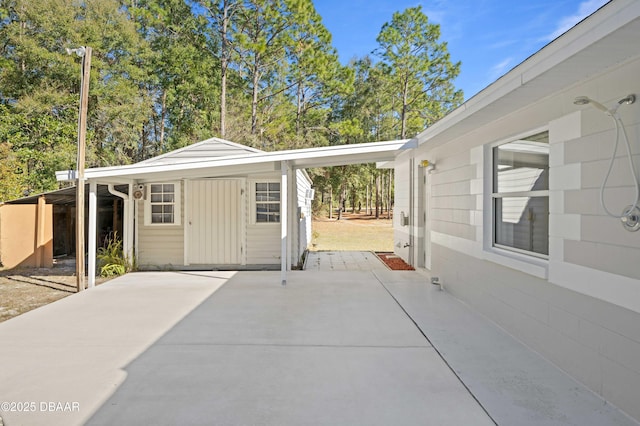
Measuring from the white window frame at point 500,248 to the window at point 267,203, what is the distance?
15.2ft

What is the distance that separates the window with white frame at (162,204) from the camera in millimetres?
8320

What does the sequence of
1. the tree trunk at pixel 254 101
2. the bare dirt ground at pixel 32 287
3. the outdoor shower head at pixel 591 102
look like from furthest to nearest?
the tree trunk at pixel 254 101
the bare dirt ground at pixel 32 287
the outdoor shower head at pixel 591 102

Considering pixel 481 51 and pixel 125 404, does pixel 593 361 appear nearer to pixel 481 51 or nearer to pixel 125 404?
pixel 125 404

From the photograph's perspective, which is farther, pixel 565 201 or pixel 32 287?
pixel 32 287

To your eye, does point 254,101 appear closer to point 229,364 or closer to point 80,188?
point 80,188

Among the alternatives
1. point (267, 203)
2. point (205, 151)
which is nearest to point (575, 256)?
point (267, 203)

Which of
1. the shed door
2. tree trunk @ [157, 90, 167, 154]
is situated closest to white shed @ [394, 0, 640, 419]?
the shed door

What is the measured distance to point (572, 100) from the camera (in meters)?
3.09

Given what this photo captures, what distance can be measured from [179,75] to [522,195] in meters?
18.3

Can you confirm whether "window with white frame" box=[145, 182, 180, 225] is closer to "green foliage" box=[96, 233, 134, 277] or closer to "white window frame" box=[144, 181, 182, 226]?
"white window frame" box=[144, 181, 182, 226]

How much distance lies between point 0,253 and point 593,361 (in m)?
10.4

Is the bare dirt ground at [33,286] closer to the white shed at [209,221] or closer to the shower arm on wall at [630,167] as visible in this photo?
the white shed at [209,221]

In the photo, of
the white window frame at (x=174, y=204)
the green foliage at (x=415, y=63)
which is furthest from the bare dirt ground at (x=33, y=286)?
the green foliage at (x=415, y=63)

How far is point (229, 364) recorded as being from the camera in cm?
332
